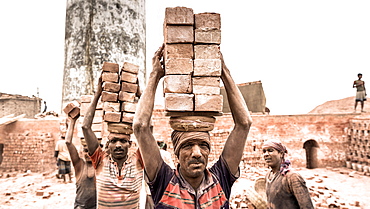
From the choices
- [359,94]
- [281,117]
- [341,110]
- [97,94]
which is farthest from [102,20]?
[341,110]

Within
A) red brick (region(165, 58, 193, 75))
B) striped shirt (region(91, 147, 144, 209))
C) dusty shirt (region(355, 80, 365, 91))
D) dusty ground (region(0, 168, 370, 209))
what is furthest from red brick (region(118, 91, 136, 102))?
dusty shirt (region(355, 80, 365, 91))

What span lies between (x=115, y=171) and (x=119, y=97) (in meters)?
0.96

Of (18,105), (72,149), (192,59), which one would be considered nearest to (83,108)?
(72,149)

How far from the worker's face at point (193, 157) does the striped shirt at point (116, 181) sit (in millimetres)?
1394

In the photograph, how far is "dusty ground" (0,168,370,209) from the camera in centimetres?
781

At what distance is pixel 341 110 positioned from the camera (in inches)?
1005

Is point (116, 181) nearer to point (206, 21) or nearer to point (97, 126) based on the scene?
point (97, 126)

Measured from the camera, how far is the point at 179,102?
1847mm

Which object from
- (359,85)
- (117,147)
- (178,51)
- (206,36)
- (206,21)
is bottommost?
(117,147)

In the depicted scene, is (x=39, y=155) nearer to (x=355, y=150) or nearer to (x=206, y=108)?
(x=206, y=108)

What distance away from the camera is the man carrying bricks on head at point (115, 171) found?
2895mm

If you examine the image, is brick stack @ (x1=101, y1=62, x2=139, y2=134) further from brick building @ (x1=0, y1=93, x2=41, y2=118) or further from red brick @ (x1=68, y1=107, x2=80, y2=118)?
brick building @ (x1=0, y1=93, x2=41, y2=118)

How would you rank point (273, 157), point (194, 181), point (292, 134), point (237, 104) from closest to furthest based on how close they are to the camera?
point (194, 181)
point (237, 104)
point (273, 157)
point (292, 134)

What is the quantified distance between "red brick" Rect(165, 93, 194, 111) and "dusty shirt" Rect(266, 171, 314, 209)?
5.97ft
